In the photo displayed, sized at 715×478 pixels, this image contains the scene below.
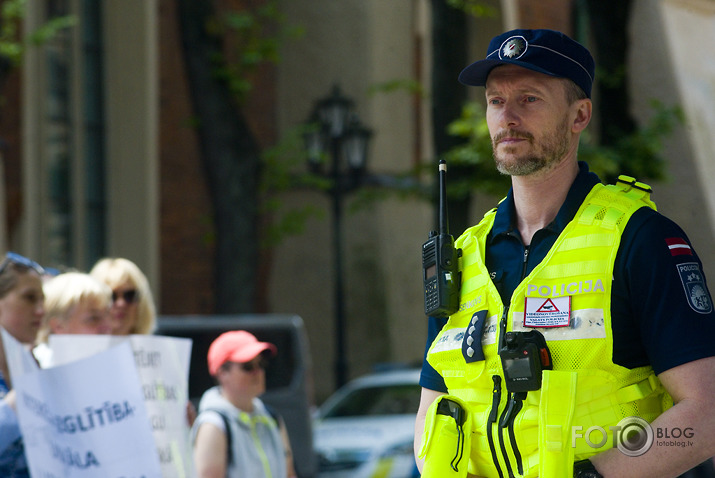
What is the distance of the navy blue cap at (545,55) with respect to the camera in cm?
252

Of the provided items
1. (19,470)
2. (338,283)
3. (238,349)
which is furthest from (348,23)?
(19,470)

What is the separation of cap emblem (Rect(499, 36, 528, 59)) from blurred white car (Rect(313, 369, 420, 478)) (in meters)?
7.26

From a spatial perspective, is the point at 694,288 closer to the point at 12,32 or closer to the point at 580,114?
the point at 580,114

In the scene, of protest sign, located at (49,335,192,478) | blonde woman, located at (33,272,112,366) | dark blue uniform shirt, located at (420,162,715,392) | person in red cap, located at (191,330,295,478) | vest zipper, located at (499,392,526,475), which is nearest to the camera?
dark blue uniform shirt, located at (420,162,715,392)

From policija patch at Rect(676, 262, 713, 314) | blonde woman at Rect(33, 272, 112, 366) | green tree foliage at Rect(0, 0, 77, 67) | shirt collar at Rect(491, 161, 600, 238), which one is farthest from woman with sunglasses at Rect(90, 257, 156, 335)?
green tree foliage at Rect(0, 0, 77, 67)

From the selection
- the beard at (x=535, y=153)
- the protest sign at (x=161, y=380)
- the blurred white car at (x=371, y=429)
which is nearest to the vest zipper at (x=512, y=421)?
the beard at (x=535, y=153)

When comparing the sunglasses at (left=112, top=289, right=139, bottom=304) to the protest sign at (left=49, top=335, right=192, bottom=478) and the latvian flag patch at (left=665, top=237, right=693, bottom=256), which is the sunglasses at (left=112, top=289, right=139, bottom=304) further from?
the latvian flag patch at (left=665, top=237, right=693, bottom=256)

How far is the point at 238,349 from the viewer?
5.70 metres

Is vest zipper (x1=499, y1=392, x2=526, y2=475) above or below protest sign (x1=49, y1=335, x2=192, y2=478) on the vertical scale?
above

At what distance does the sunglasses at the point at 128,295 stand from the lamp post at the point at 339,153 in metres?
8.52

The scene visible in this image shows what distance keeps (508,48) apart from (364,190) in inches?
561

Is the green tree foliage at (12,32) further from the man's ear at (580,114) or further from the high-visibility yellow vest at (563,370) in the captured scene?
the high-visibility yellow vest at (563,370)

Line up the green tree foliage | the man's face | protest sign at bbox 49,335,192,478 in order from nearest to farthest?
the man's face < protest sign at bbox 49,335,192,478 < the green tree foliage

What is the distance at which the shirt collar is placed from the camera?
2.52m
